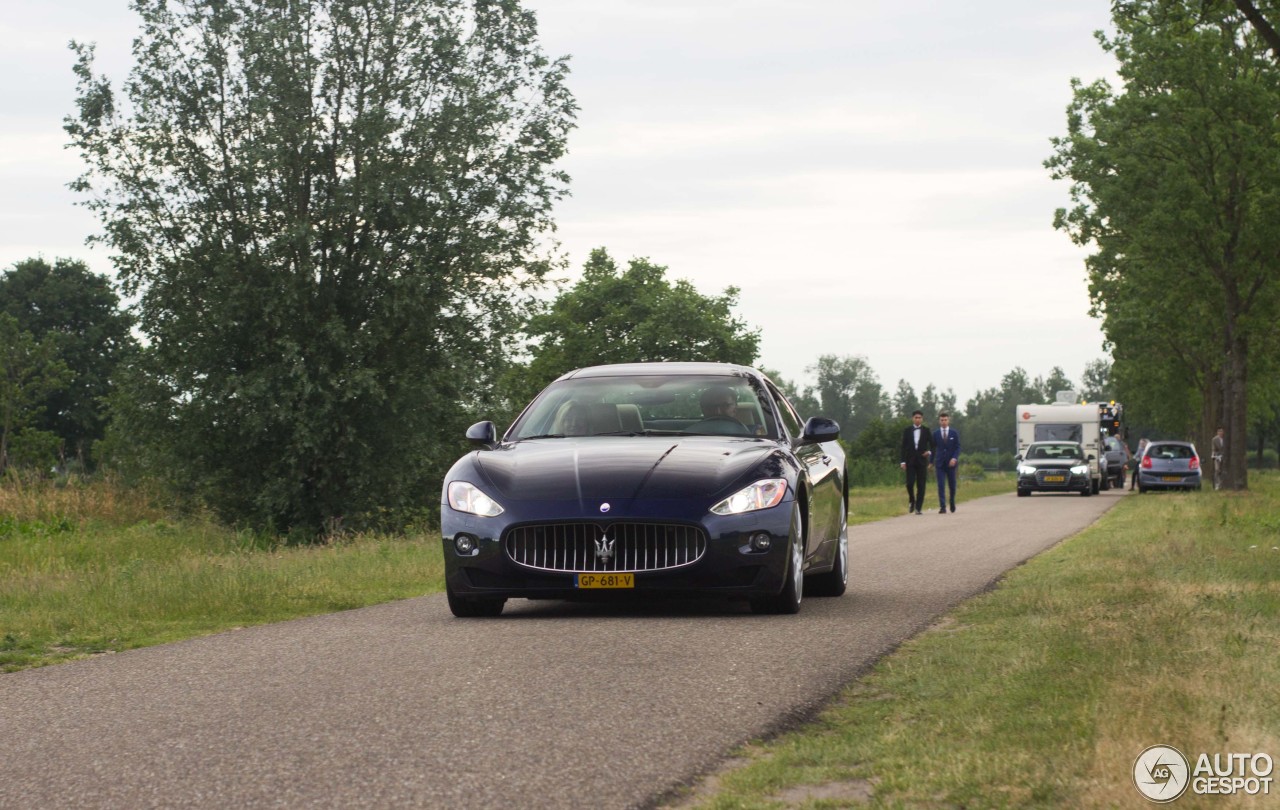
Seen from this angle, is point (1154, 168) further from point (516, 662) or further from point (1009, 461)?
point (1009, 461)

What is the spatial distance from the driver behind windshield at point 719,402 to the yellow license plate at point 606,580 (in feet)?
6.00

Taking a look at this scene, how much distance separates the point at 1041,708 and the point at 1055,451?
40.0 m

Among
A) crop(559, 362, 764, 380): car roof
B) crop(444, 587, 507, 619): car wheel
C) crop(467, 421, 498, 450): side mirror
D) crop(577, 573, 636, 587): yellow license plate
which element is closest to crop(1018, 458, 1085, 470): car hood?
crop(559, 362, 764, 380): car roof

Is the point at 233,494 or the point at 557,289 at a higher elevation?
the point at 557,289

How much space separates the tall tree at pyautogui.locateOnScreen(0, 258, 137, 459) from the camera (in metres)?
80.7

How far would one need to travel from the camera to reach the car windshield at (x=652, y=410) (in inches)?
406

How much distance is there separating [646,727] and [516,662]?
69.3 inches

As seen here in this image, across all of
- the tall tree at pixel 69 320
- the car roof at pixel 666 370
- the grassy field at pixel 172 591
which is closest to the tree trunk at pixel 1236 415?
the grassy field at pixel 172 591

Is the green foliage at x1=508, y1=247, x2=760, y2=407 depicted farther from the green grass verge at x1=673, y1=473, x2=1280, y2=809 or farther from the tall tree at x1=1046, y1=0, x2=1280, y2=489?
the green grass verge at x1=673, y1=473, x2=1280, y2=809

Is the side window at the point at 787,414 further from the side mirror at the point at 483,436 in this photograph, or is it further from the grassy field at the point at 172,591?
the grassy field at the point at 172,591

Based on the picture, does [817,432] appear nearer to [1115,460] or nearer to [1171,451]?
[1171,451]

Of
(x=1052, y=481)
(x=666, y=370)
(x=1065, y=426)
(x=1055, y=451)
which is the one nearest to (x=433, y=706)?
(x=666, y=370)

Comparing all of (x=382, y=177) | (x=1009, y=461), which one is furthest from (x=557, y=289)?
(x=1009, y=461)

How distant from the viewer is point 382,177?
2955cm
